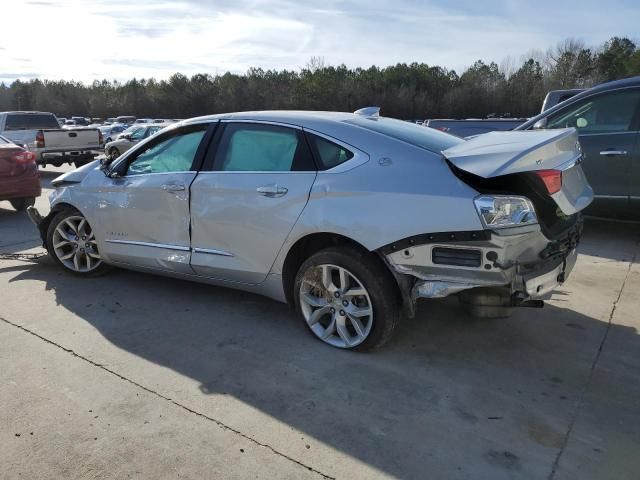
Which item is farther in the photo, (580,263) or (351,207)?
(580,263)

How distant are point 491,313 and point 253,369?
1562mm

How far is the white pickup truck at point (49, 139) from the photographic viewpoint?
15305 mm

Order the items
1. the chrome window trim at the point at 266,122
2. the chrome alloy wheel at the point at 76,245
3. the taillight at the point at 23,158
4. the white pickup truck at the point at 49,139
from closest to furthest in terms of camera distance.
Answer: the chrome window trim at the point at 266,122 < the chrome alloy wheel at the point at 76,245 < the taillight at the point at 23,158 < the white pickup truck at the point at 49,139

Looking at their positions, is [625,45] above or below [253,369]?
above

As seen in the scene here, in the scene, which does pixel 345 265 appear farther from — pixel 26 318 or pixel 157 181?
pixel 26 318

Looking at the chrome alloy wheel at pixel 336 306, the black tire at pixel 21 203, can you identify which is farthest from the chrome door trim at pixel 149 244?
the black tire at pixel 21 203

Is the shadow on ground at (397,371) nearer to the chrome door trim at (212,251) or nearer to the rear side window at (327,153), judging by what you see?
the chrome door trim at (212,251)

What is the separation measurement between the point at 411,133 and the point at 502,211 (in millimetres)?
1062

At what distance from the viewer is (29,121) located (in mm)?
16766

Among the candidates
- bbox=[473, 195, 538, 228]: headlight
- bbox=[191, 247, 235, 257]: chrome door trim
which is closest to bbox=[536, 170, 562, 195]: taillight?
bbox=[473, 195, 538, 228]: headlight

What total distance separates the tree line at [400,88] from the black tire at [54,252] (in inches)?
2018

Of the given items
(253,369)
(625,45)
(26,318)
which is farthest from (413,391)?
(625,45)

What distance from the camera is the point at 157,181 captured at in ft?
15.2

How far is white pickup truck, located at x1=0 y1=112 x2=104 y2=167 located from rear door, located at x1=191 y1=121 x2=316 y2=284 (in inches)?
510
